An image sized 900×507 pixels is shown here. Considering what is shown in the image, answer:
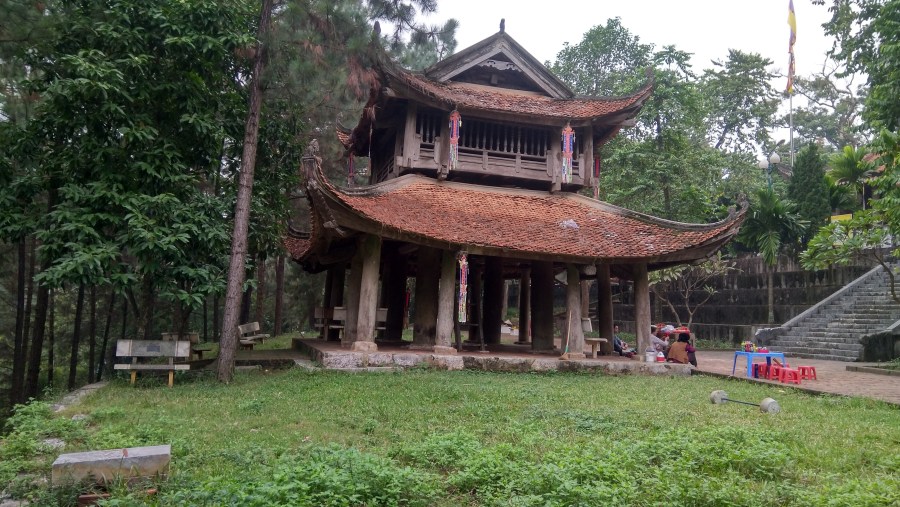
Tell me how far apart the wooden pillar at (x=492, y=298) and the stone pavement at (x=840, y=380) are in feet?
17.9

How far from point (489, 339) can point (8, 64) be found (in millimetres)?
12490

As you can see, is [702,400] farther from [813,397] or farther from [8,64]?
[8,64]

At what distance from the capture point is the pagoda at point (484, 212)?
13.0 metres

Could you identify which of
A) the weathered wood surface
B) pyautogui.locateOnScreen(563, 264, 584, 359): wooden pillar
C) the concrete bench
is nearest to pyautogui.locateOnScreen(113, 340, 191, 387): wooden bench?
the weathered wood surface

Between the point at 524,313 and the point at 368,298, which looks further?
the point at 524,313

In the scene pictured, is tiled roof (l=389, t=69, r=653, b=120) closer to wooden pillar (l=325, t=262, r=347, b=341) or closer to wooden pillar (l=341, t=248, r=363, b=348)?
wooden pillar (l=341, t=248, r=363, b=348)

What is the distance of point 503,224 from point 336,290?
22.7 ft

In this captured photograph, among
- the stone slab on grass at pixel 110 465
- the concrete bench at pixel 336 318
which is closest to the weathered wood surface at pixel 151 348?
the concrete bench at pixel 336 318

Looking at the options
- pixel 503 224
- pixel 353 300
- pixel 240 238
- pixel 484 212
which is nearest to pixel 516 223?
pixel 503 224

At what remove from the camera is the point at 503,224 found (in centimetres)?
1410

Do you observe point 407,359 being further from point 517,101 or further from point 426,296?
point 517,101

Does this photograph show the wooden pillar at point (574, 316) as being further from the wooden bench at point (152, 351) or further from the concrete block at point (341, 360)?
the wooden bench at point (152, 351)

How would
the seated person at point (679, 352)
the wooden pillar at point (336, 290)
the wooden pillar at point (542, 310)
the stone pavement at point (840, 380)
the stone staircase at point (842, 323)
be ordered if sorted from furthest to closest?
1. the stone staircase at point (842, 323)
2. the wooden pillar at point (336, 290)
3. the wooden pillar at point (542, 310)
4. the seated person at point (679, 352)
5. the stone pavement at point (840, 380)

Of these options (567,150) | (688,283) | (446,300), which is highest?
(567,150)
